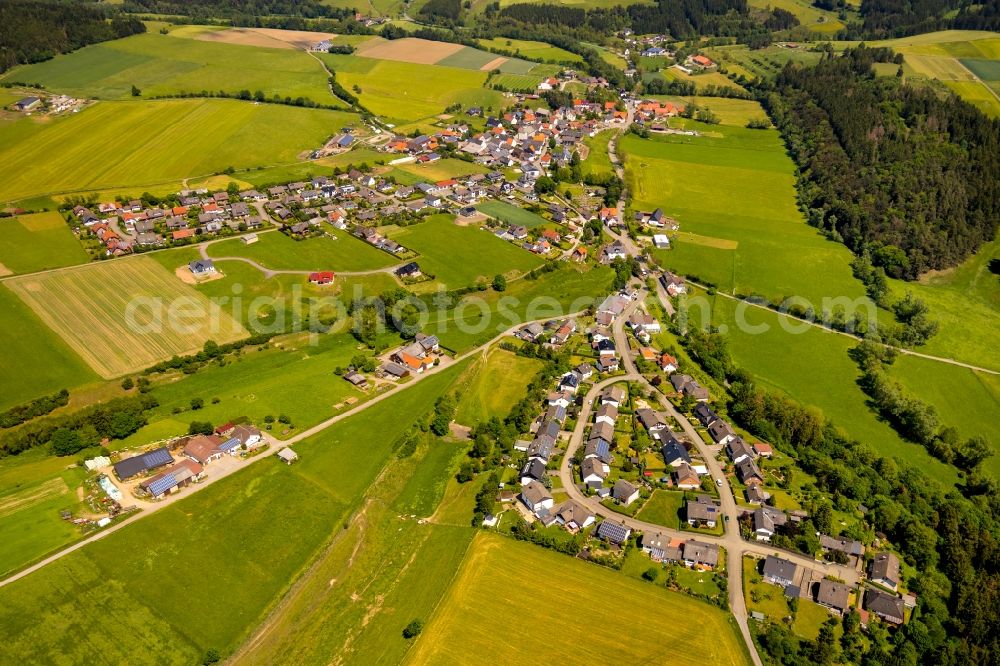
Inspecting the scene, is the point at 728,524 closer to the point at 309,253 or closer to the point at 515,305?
the point at 515,305

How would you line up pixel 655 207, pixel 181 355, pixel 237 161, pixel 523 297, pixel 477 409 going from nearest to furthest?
pixel 477 409 < pixel 181 355 < pixel 523 297 < pixel 655 207 < pixel 237 161

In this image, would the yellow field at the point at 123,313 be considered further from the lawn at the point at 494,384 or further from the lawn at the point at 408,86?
the lawn at the point at 408,86

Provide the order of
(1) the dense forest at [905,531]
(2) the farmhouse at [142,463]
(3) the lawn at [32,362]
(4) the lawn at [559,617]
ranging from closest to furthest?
(4) the lawn at [559,617] < (1) the dense forest at [905,531] < (2) the farmhouse at [142,463] < (3) the lawn at [32,362]

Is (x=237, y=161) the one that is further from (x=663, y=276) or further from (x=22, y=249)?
(x=663, y=276)

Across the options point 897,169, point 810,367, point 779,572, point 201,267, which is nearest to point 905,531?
point 779,572

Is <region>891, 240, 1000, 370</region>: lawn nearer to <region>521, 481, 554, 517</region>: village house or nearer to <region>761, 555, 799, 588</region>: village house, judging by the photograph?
<region>761, 555, 799, 588</region>: village house

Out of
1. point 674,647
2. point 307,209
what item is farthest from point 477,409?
point 307,209

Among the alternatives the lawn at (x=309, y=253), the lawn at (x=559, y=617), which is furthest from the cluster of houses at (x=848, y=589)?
the lawn at (x=309, y=253)
